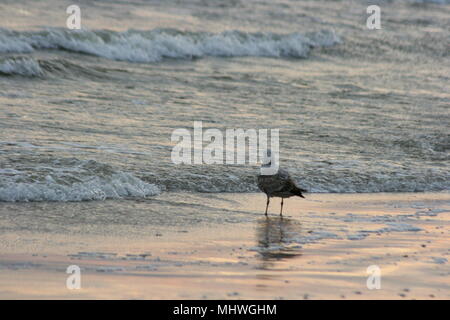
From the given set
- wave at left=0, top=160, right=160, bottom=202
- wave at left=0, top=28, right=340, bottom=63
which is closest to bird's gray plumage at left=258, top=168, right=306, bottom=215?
wave at left=0, top=160, right=160, bottom=202

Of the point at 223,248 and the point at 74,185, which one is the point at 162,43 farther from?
the point at 223,248

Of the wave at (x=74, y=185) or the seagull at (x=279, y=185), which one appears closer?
the wave at (x=74, y=185)

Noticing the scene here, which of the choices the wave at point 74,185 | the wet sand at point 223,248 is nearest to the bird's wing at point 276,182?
the wet sand at point 223,248

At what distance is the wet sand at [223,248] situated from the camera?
576 centimetres

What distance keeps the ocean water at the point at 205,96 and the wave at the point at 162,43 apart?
47mm

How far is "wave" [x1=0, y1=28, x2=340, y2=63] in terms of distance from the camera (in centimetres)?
1853

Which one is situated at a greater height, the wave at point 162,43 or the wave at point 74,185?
the wave at point 162,43

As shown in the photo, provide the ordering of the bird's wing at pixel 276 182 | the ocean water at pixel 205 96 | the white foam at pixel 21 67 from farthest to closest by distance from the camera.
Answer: the white foam at pixel 21 67, the ocean water at pixel 205 96, the bird's wing at pixel 276 182

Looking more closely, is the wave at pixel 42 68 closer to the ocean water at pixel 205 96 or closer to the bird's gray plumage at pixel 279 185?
the ocean water at pixel 205 96

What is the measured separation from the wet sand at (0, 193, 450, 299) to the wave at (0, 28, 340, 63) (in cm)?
1063

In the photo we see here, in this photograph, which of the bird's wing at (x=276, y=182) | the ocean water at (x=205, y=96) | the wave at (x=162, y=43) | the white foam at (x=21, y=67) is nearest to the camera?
the bird's wing at (x=276, y=182)

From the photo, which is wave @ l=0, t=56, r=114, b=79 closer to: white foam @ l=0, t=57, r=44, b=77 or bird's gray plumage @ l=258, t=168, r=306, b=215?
white foam @ l=0, t=57, r=44, b=77

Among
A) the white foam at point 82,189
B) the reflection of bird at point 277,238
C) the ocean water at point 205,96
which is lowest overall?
the reflection of bird at point 277,238
